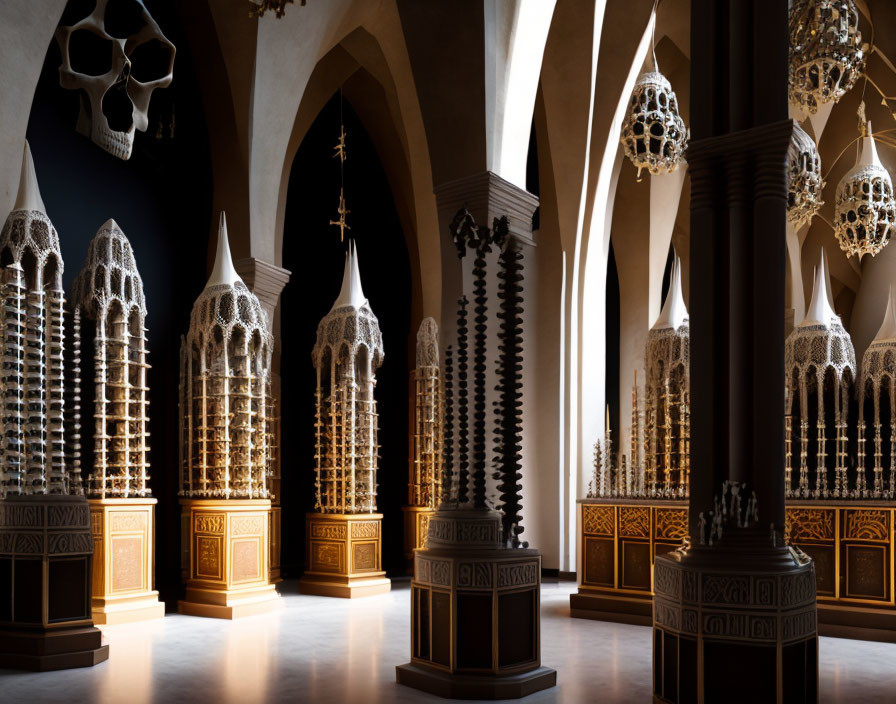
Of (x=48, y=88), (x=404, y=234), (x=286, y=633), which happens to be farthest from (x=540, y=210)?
(x=286, y=633)

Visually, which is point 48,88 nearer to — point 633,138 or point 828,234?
point 633,138

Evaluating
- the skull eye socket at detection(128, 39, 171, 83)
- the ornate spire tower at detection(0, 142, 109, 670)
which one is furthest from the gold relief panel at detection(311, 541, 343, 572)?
the skull eye socket at detection(128, 39, 171, 83)

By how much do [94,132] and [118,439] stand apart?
3523 millimetres

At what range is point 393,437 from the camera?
52.7 feet

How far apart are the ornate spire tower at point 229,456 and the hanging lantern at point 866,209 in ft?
22.1

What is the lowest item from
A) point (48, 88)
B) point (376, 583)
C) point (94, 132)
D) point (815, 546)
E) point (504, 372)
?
point (376, 583)

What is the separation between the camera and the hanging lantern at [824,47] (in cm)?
882

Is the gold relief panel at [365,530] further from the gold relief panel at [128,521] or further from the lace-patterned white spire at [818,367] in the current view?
the lace-patterned white spire at [818,367]

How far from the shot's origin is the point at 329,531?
1221 centimetres

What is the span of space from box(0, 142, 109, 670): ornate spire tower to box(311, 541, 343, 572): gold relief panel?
462cm

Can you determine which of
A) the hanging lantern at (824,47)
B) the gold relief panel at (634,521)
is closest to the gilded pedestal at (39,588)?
the gold relief panel at (634,521)

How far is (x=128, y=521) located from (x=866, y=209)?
8.58 meters

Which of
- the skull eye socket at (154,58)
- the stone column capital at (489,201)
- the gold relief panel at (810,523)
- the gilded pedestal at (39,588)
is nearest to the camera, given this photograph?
the gilded pedestal at (39,588)

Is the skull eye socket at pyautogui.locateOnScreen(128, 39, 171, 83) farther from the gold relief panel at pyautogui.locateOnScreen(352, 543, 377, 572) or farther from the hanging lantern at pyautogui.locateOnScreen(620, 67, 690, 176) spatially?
the gold relief panel at pyautogui.locateOnScreen(352, 543, 377, 572)
